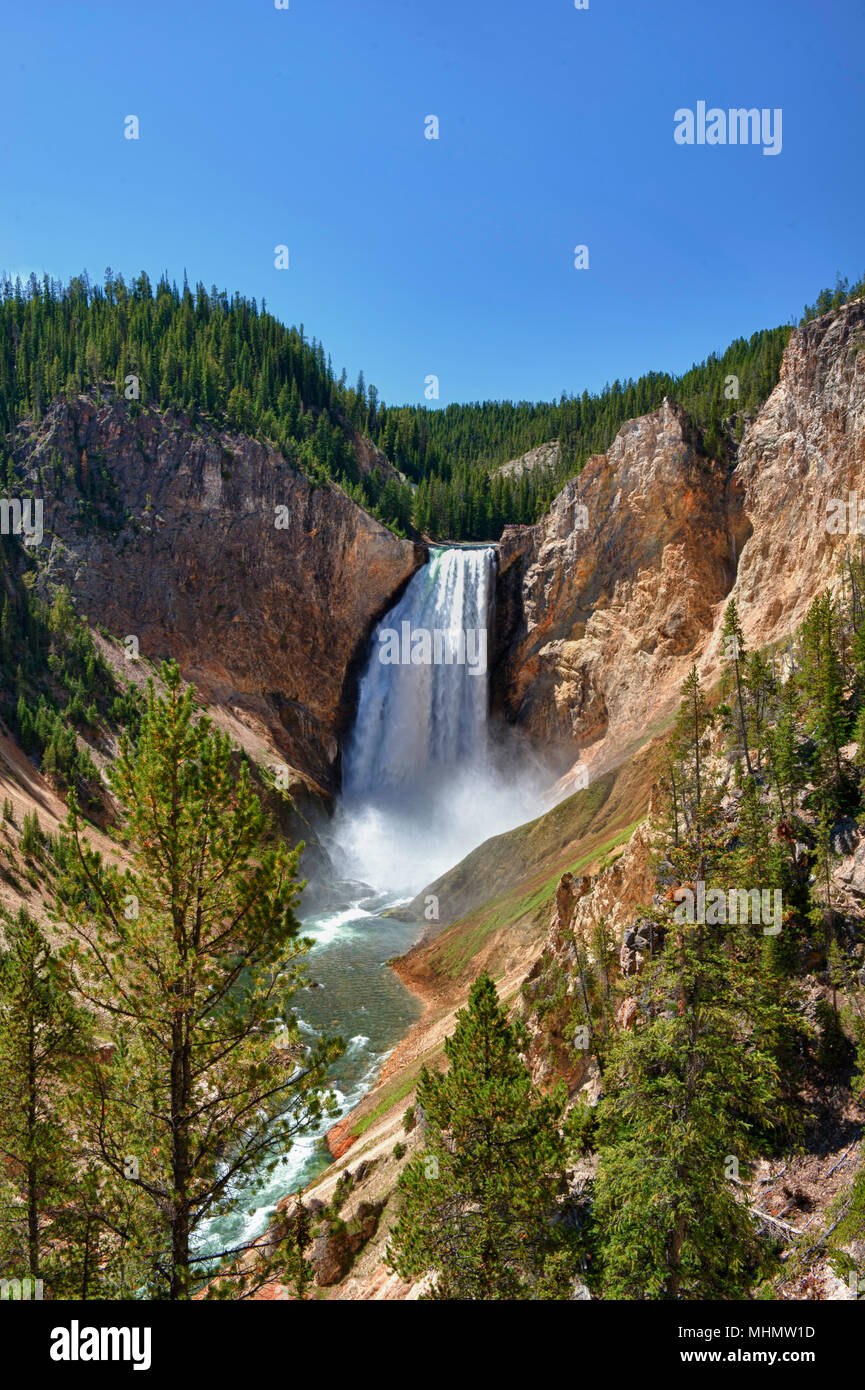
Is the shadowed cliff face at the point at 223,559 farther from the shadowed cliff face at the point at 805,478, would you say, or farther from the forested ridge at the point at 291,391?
the shadowed cliff face at the point at 805,478

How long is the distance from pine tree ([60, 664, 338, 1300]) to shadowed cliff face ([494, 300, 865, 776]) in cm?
3608

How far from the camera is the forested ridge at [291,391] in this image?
7131 centimetres

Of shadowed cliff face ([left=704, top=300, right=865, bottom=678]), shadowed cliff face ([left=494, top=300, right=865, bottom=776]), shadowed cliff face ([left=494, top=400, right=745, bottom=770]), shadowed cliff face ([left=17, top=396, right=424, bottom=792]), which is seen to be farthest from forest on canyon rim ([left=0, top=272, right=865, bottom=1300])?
shadowed cliff face ([left=17, top=396, right=424, bottom=792])

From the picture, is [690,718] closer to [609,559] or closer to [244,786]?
[244,786]

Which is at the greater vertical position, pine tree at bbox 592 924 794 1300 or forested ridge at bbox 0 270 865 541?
forested ridge at bbox 0 270 865 541

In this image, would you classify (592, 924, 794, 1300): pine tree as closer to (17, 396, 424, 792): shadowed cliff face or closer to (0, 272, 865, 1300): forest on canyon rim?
(0, 272, 865, 1300): forest on canyon rim

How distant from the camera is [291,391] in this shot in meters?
91.6

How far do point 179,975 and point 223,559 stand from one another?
62.8 meters

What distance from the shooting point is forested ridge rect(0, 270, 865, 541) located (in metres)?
71.3

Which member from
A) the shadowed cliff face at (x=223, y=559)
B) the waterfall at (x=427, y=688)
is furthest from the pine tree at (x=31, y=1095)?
the waterfall at (x=427, y=688)

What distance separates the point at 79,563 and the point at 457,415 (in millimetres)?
98825

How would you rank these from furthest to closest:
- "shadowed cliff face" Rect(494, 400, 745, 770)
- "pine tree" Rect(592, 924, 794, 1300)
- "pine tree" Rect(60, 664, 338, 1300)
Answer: "shadowed cliff face" Rect(494, 400, 745, 770), "pine tree" Rect(592, 924, 794, 1300), "pine tree" Rect(60, 664, 338, 1300)

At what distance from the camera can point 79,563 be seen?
6341 cm
